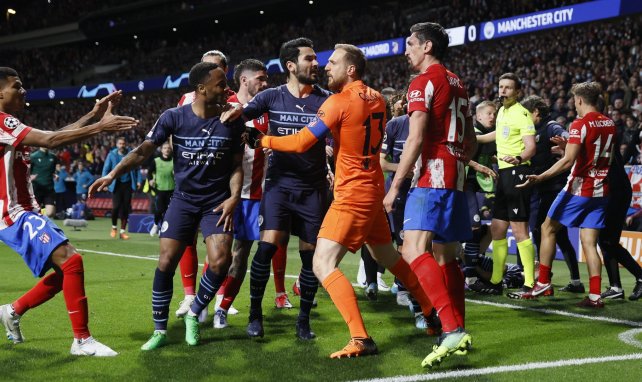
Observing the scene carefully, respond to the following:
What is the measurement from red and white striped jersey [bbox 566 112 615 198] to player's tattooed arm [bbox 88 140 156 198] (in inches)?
174

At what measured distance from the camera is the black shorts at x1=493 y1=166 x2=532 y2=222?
8430 mm

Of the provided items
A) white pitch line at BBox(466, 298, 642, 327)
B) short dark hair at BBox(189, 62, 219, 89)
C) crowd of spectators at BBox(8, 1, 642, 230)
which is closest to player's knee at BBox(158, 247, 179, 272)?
short dark hair at BBox(189, 62, 219, 89)

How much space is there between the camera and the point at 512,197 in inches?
333

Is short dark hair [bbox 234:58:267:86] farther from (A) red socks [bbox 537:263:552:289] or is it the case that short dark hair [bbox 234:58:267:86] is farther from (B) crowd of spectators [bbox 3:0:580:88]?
(B) crowd of spectators [bbox 3:0:580:88]

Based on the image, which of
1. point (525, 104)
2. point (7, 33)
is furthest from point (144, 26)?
point (525, 104)

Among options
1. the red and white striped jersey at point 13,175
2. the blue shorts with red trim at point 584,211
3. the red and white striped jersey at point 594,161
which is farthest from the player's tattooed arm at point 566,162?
the red and white striped jersey at point 13,175

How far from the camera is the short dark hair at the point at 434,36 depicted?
529 cm

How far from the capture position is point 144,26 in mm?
52250

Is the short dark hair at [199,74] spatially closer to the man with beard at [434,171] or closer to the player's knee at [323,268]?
the man with beard at [434,171]

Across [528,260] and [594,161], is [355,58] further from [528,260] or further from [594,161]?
[528,260]

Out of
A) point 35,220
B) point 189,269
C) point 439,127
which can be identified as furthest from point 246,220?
point 439,127

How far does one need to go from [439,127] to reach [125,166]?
7.37 ft

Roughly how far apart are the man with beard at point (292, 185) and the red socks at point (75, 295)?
4.31 ft

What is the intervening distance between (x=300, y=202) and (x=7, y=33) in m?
62.7
